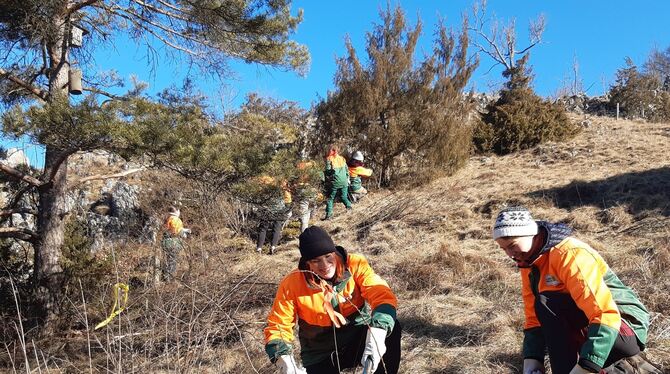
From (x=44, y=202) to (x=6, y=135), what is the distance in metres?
2.02

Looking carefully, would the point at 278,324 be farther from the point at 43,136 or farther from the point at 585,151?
the point at 585,151

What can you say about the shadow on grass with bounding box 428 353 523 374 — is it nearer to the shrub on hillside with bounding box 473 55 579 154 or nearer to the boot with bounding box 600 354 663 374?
the boot with bounding box 600 354 663 374

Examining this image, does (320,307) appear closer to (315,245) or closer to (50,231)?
(315,245)

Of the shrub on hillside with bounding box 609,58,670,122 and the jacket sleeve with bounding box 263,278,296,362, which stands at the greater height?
the shrub on hillside with bounding box 609,58,670,122

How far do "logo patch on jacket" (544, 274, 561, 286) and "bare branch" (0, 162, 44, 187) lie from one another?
5.44 m

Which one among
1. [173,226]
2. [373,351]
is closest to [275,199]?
[173,226]

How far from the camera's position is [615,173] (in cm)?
931

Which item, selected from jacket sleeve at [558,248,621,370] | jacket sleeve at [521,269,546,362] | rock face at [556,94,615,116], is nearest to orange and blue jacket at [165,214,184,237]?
jacket sleeve at [521,269,546,362]

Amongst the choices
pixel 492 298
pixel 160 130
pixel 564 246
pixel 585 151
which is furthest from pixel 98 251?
pixel 585 151

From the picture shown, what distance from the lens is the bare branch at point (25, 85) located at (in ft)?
17.5

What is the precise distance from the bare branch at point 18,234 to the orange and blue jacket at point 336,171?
4468mm

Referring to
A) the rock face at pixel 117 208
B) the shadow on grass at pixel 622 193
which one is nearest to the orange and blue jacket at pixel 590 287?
the shadow on grass at pixel 622 193

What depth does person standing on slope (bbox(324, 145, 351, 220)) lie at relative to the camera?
8.67 metres

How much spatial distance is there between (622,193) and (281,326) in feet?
24.2
